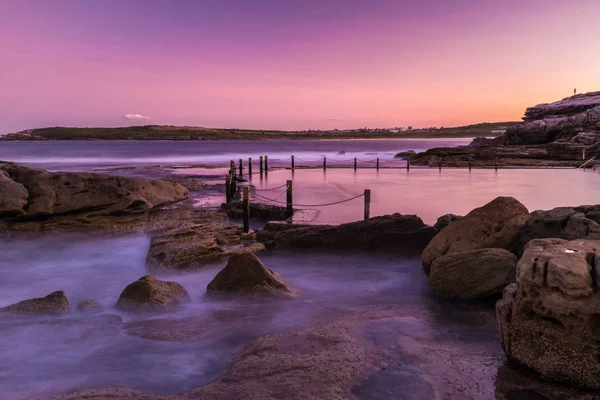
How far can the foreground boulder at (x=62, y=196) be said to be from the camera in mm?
11492

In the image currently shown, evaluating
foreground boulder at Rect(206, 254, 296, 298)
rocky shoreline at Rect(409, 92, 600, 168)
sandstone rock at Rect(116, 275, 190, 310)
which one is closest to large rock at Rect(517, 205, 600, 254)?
foreground boulder at Rect(206, 254, 296, 298)

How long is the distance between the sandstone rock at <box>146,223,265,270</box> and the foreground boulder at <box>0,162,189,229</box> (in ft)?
10.9

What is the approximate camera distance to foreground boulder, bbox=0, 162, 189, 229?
452 inches

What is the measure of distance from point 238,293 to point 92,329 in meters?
2.20

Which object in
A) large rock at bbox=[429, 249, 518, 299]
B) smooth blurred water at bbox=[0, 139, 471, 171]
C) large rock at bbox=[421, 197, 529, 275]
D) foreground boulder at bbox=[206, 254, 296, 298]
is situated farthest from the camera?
smooth blurred water at bbox=[0, 139, 471, 171]

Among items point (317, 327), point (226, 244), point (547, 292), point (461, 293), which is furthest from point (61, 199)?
point (547, 292)

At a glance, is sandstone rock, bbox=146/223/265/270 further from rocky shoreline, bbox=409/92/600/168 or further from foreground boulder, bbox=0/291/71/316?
rocky shoreline, bbox=409/92/600/168

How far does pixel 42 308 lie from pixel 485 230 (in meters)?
7.37

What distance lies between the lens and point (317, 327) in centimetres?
591

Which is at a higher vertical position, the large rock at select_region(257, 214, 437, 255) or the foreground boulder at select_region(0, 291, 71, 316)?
the large rock at select_region(257, 214, 437, 255)

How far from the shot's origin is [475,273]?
22.2 ft

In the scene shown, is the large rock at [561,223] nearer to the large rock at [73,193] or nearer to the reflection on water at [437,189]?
the reflection on water at [437,189]

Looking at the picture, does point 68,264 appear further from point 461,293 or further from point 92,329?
point 461,293

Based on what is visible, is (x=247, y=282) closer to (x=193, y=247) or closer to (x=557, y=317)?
(x=193, y=247)
